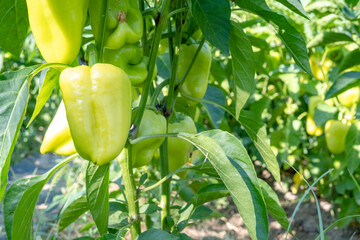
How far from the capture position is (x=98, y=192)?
0.65 m

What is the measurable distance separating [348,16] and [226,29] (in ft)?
2.89

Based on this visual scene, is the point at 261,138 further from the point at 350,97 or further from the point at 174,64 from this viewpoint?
the point at 350,97

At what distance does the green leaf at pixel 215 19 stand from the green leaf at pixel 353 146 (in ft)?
3.68

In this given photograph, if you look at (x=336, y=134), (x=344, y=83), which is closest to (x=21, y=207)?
(x=344, y=83)

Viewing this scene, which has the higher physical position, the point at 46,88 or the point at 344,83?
the point at 46,88

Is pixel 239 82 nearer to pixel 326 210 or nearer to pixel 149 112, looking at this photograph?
pixel 149 112

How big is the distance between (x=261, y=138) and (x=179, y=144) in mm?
183

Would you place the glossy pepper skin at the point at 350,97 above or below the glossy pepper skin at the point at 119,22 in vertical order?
below

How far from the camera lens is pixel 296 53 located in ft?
2.10

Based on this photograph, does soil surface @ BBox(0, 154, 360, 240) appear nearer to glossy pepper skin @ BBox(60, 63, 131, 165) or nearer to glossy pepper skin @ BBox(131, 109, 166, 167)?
glossy pepper skin @ BBox(131, 109, 166, 167)

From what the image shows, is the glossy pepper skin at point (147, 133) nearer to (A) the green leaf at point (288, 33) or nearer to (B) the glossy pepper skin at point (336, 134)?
(A) the green leaf at point (288, 33)

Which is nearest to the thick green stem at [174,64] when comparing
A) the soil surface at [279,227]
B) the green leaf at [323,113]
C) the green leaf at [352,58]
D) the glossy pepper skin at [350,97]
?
the green leaf at [352,58]

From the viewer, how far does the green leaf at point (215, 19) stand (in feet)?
1.85

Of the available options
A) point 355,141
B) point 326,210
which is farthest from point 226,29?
point 326,210
